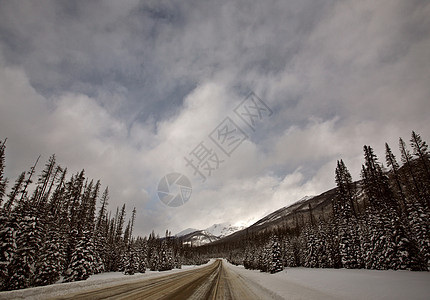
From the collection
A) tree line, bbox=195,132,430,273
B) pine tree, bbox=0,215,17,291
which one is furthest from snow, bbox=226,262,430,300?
pine tree, bbox=0,215,17,291

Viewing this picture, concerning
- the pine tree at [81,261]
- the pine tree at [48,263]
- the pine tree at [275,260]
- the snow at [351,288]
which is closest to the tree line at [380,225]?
the pine tree at [275,260]

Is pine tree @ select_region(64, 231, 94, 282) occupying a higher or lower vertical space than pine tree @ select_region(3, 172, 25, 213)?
lower

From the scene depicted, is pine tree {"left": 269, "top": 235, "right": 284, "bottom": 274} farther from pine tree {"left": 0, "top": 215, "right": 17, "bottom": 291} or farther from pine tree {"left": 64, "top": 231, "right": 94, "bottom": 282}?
pine tree {"left": 0, "top": 215, "right": 17, "bottom": 291}

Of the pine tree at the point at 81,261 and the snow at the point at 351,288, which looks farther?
the pine tree at the point at 81,261

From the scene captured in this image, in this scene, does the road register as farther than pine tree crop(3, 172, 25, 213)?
No

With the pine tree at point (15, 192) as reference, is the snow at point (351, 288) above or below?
below

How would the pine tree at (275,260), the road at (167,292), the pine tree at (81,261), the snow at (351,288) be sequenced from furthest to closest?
the pine tree at (275,260)
the pine tree at (81,261)
the snow at (351,288)
the road at (167,292)

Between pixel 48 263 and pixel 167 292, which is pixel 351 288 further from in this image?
pixel 48 263

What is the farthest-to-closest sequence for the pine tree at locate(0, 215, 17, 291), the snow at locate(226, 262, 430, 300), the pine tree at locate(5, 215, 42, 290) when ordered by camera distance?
the pine tree at locate(5, 215, 42, 290) → the pine tree at locate(0, 215, 17, 291) → the snow at locate(226, 262, 430, 300)

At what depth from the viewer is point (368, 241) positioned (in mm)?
34188

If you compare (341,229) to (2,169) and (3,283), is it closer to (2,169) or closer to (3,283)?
(3,283)

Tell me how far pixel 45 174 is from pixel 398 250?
2314 inches

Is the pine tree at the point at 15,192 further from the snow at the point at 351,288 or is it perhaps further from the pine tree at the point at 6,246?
the snow at the point at 351,288

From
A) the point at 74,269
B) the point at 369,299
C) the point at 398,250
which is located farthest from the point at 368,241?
the point at 74,269
